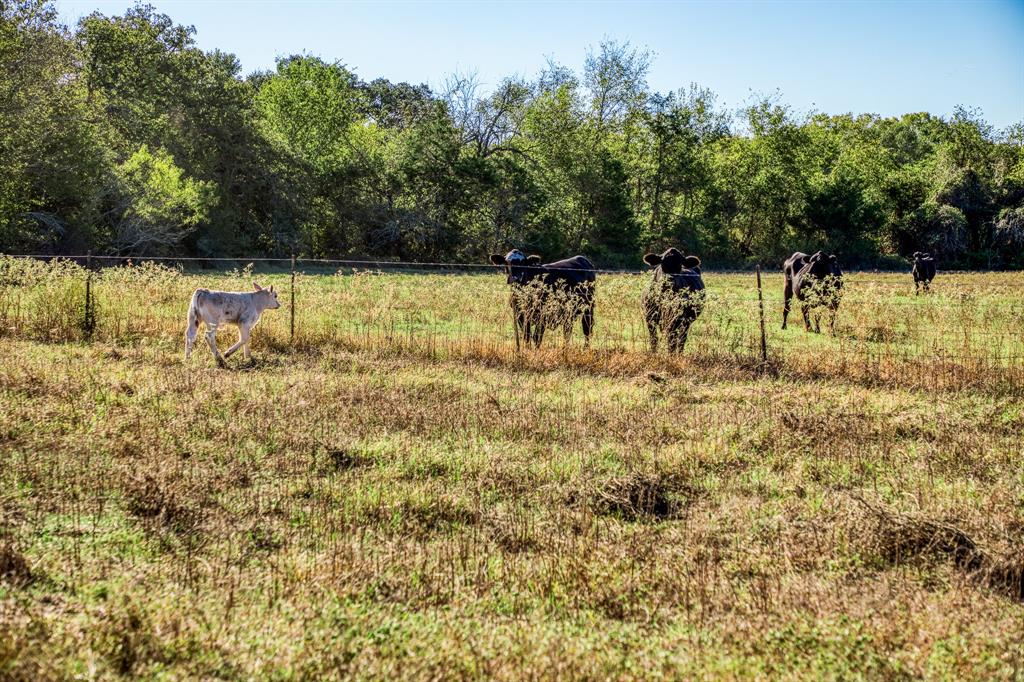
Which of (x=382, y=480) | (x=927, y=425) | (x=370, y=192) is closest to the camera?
(x=382, y=480)

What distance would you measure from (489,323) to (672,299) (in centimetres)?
339

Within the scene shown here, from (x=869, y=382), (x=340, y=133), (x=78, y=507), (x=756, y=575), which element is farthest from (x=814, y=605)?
(x=340, y=133)

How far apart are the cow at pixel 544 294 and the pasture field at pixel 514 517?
1.20m

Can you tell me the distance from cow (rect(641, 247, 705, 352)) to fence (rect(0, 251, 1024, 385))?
1.00ft

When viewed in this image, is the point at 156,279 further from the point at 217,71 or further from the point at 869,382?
the point at 217,71

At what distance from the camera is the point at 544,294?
42.6 ft

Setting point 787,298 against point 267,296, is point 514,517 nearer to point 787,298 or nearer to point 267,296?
point 267,296

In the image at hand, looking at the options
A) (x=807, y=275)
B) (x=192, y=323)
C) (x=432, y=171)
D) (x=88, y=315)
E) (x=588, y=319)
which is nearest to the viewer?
(x=192, y=323)

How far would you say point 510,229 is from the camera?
130 feet

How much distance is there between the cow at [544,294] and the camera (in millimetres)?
12609

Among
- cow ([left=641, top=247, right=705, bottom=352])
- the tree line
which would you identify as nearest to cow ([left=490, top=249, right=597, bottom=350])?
cow ([left=641, top=247, right=705, bottom=352])

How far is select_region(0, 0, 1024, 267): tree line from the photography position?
28.8 metres

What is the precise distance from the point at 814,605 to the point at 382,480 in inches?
136

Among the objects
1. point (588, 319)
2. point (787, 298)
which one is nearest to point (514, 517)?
point (588, 319)
